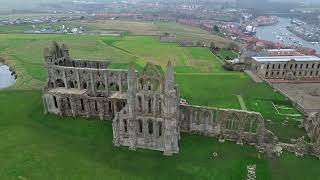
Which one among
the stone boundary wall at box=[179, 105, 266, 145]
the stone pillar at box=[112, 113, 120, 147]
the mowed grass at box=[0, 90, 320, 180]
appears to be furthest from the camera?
the stone boundary wall at box=[179, 105, 266, 145]

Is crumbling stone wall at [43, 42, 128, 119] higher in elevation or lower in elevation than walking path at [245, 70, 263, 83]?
higher

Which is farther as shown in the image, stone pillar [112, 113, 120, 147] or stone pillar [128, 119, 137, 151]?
stone pillar [112, 113, 120, 147]

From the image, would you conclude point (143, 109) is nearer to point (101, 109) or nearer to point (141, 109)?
point (141, 109)

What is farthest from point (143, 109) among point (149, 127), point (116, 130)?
point (116, 130)

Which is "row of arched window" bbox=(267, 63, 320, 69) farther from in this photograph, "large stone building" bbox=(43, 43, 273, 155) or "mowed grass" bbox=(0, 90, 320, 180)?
"mowed grass" bbox=(0, 90, 320, 180)

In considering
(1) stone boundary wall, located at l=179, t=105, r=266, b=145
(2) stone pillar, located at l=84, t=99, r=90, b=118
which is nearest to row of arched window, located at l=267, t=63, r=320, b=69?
(1) stone boundary wall, located at l=179, t=105, r=266, b=145

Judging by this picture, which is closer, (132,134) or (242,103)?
(132,134)

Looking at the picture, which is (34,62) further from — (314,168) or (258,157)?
(314,168)
